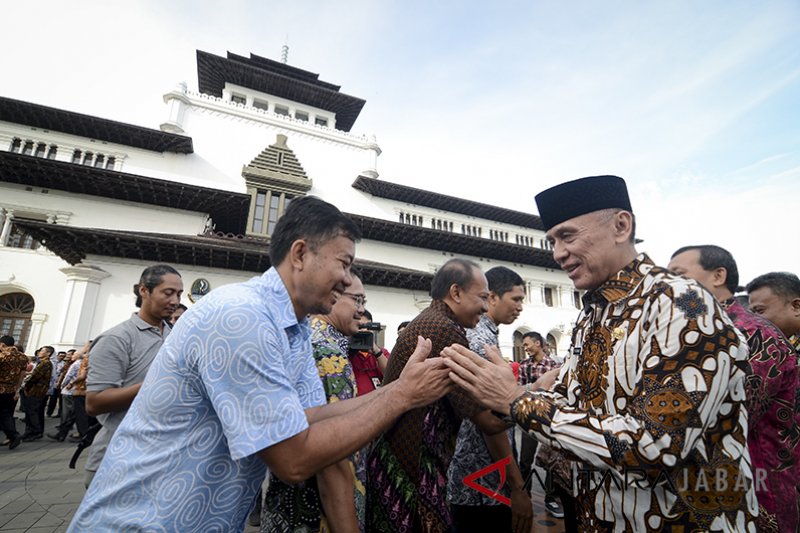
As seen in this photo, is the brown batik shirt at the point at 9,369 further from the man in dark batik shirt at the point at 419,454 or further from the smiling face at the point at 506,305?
the smiling face at the point at 506,305

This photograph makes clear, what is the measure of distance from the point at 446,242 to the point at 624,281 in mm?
18969

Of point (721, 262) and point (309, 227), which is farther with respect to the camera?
point (721, 262)

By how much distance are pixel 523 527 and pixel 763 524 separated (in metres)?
1.26

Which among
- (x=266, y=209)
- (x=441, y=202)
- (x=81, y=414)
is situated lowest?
(x=81, y=414)

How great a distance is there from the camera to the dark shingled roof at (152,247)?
12000 millimetres

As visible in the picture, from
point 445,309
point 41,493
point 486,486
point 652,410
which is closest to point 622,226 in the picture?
point 652,410

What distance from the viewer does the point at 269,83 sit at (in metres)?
Answer: 24.2

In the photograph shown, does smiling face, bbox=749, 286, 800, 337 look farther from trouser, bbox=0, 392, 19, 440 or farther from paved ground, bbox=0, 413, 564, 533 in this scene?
trouser, bbox=0, 392, 19, 440

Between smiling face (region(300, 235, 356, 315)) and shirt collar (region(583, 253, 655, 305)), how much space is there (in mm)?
1217

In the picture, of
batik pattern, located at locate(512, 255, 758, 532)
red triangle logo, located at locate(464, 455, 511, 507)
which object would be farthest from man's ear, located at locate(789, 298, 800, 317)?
red triangle logo, located at locate(464, 455, 511, 507)

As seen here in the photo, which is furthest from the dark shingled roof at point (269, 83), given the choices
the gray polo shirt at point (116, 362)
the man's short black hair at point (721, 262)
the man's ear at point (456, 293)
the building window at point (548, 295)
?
the man's short black hair at point (721, 262)

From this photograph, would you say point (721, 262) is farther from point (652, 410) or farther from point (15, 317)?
point (15, 317)

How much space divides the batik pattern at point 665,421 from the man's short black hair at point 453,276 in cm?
117

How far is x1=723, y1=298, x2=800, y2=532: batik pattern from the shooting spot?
6.59 feet
